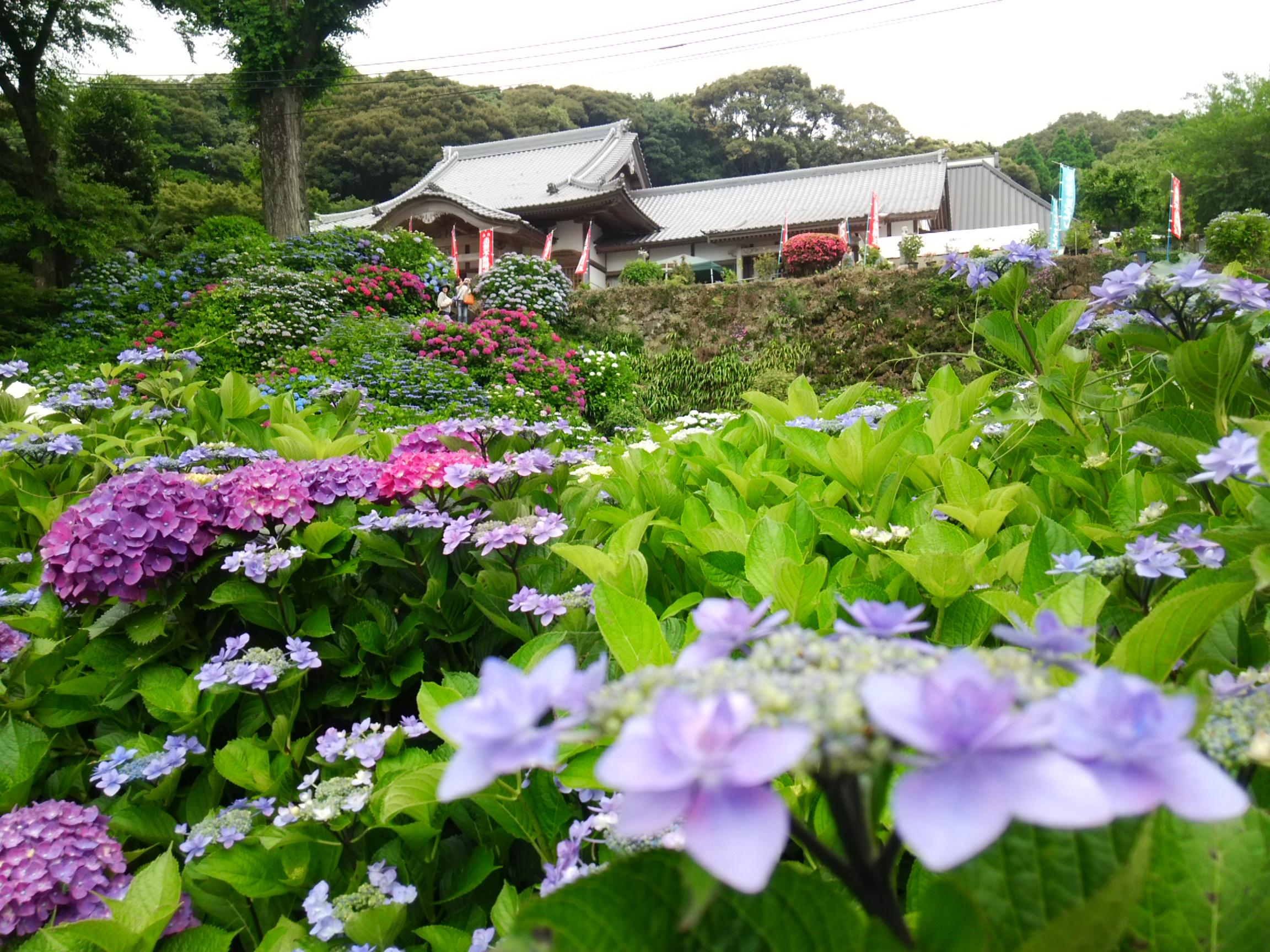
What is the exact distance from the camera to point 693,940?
33 centimetres

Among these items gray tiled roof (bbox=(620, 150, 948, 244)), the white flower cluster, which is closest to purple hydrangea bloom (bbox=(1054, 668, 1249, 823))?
the white flower cluster

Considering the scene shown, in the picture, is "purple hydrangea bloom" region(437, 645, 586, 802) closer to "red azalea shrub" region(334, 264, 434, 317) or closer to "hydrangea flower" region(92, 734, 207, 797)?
"hydrangea flower" region(92, 734, 207, 797)

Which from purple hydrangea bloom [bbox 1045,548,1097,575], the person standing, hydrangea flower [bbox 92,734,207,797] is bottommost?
hydrangea flower [bbox 92,734,207,797]

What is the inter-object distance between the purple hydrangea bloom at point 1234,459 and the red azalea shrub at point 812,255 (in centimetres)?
1448

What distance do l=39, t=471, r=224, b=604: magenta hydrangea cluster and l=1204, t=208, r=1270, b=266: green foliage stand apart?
14398 mm

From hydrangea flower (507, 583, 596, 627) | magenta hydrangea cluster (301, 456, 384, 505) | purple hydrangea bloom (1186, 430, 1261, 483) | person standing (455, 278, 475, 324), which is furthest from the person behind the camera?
person standing (455, 278, 475, 324)

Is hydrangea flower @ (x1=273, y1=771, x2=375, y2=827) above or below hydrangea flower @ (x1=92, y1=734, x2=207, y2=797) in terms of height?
above

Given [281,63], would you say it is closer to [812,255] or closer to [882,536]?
[812,255]

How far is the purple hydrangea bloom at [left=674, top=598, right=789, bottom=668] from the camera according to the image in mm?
356

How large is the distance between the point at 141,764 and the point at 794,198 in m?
26.3

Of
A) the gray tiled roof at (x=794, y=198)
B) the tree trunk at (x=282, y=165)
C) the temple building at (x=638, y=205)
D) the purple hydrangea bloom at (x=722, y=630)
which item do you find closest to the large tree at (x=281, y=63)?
the tree trunk at (x=282, y=165)

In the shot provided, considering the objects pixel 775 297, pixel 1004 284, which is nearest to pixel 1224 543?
pixel 1004 284

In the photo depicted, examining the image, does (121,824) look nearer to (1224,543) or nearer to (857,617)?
(857,617)

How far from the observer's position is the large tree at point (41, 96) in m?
9.66
